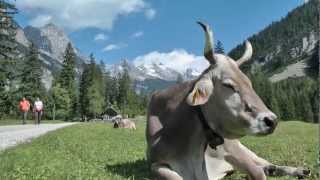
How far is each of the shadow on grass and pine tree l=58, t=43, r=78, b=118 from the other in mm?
112902

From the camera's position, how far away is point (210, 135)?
→ 738cm

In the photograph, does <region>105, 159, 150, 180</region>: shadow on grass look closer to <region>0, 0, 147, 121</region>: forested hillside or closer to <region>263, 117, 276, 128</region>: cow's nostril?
<region>263, 117, 276, 128</region>: cow's nostril

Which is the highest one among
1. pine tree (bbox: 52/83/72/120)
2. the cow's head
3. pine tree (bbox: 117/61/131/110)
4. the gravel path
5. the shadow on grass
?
pine tree (bbox: 117/61/131/110)

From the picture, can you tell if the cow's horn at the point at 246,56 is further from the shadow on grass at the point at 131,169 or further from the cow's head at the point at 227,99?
the shadow on grass at the point at 131,169

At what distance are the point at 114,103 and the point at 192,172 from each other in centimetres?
15762

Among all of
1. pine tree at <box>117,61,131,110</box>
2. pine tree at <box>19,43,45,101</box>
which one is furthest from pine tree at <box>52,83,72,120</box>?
pine tree at <box>117,61,131,110</box>

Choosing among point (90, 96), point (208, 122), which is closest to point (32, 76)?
point (90, 96)

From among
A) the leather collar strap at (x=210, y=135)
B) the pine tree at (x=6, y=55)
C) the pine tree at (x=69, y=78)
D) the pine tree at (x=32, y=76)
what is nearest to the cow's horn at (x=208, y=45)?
the leather collar strap at (x=210, y=135)

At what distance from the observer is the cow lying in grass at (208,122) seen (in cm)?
656

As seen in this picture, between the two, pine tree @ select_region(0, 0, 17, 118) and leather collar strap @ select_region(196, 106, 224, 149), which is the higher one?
pine tree @ select_region(0, 0, 17, 118)

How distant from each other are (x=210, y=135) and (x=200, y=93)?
2.36ft

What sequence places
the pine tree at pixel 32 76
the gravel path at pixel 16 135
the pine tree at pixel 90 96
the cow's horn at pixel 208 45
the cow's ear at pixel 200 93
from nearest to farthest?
the cow's horn at pixel 208 45 < the cow's ear at pixel 200 93 < the gravel path at pixel 16 135 < the pine tree at pixel 32 76 < the pine tree at pixel 90 96

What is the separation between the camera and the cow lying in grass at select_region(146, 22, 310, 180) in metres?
6.56

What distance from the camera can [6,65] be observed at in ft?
212
